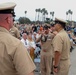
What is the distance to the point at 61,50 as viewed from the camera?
18.5ft

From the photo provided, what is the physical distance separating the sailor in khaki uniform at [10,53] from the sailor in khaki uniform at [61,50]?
115 inches

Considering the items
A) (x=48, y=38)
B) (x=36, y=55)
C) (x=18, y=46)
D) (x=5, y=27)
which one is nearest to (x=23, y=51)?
(x=18, y=46)

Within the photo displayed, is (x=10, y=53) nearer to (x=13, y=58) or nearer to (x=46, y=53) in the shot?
(x=13, y=58)

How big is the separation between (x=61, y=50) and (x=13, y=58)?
10.1 feet

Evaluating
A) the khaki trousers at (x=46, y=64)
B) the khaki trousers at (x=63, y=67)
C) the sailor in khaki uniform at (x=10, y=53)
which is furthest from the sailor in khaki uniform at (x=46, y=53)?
the sailor in khaki uniform at (x=10, y=53)

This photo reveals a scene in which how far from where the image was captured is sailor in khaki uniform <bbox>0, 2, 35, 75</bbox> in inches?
104

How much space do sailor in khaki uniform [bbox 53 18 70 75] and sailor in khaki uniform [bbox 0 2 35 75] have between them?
2914 millimetres

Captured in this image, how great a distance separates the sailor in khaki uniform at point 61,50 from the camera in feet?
18.5

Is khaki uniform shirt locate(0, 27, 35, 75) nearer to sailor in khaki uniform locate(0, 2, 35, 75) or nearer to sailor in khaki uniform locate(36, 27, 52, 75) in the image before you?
sailor in khaki uniform locate(0, 2, 35, 75)

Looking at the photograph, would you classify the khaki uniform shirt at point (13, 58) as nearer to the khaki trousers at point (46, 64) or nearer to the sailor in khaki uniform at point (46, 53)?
the sailor in khaki uniform at point (46, 53)

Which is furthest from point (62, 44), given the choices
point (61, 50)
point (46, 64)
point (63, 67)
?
point (46, 64)

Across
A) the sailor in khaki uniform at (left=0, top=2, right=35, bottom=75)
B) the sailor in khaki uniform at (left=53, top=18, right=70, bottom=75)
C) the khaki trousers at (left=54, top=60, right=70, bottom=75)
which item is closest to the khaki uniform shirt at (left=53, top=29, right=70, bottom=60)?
the sailor in khaki uniform at (left=53, top=18, right=70, bottom=75)

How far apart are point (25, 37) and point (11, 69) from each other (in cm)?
715

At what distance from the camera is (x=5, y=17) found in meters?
2.76
